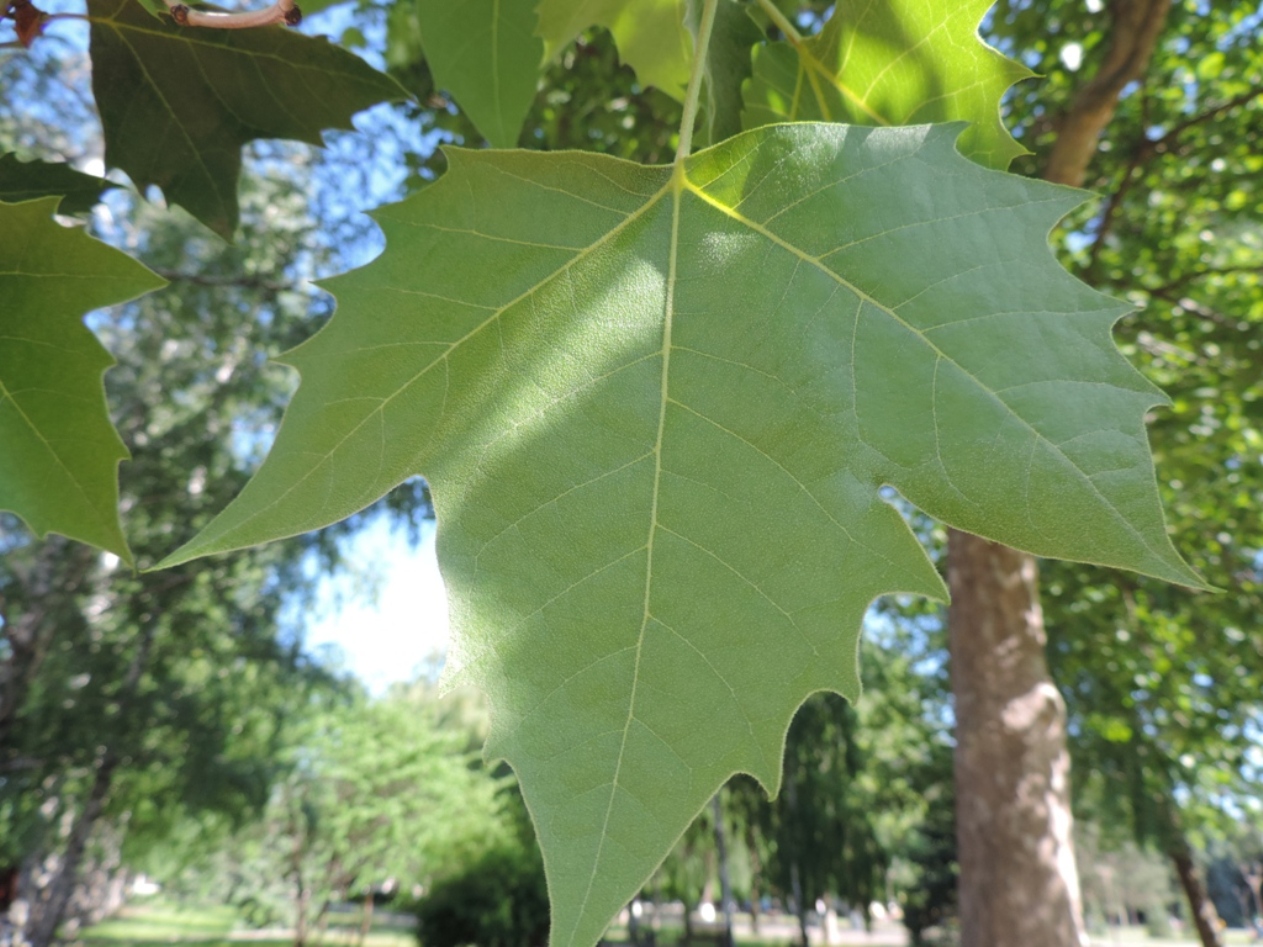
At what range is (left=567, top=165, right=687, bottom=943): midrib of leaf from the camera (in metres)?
0.53

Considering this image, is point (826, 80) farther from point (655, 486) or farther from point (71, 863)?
point (71, 863)

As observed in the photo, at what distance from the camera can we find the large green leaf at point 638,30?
1.06 metres

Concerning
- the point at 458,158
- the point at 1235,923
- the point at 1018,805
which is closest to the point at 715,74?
the point at 458,158

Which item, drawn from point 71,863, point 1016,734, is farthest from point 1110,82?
point 71,863

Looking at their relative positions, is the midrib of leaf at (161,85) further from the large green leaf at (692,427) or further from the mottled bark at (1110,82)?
the mottled bark at (1110,82)

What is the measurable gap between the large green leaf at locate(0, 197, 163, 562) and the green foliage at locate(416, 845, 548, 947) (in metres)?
17.4

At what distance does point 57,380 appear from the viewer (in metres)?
0.74

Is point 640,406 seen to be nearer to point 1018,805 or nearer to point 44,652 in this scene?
point 1018,805

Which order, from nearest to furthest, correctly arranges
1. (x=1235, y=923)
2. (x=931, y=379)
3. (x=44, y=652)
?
(x=931, y=379) < (x=44, y=652) < (x=1235, y=923)

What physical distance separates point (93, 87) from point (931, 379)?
977 mm

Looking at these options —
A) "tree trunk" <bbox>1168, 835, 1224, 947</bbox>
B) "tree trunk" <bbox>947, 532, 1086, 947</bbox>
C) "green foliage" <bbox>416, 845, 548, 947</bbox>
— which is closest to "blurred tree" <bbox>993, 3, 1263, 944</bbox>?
"tree trunk" <bbox>947, 532, 1086, 947</bbox>

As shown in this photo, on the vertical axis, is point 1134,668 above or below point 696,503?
above

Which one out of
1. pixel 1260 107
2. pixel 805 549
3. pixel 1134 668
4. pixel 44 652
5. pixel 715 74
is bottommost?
pixel 805 549

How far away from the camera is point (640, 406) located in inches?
25.6
